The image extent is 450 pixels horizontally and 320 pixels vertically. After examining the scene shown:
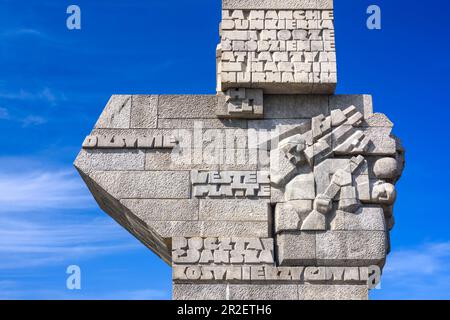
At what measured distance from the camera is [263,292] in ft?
29.1

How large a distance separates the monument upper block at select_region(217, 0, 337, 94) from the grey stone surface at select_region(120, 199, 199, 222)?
1.95 m

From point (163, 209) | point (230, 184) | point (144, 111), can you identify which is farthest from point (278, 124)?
point (163, 209)

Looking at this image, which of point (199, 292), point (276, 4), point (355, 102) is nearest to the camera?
point (199, 292)

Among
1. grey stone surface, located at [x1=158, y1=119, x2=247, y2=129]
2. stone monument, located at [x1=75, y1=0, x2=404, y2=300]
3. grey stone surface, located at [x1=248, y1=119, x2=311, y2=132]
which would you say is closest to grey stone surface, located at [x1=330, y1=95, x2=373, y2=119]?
stone monument, located at [x1=75, y1=0, x2=404, y2=300]

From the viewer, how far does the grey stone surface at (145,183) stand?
933cm

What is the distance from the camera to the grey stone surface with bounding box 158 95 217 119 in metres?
9.71

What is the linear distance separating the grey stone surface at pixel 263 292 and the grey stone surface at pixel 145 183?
159 centimetres

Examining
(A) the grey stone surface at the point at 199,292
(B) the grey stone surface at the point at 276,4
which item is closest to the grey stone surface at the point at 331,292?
(A) the grey stone surface at the point at 199,292

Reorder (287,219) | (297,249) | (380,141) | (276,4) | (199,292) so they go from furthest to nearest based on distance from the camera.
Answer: (276,4) → (380,141) → (287,219) → (297,249) → (199,292)

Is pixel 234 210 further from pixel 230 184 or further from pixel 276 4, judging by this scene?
pixel 276 4

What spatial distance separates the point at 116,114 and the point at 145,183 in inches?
48.6

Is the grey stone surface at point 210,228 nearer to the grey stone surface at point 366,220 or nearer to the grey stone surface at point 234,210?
the grey stone surface at point 234,210

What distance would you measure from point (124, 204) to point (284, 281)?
8.66 ft
